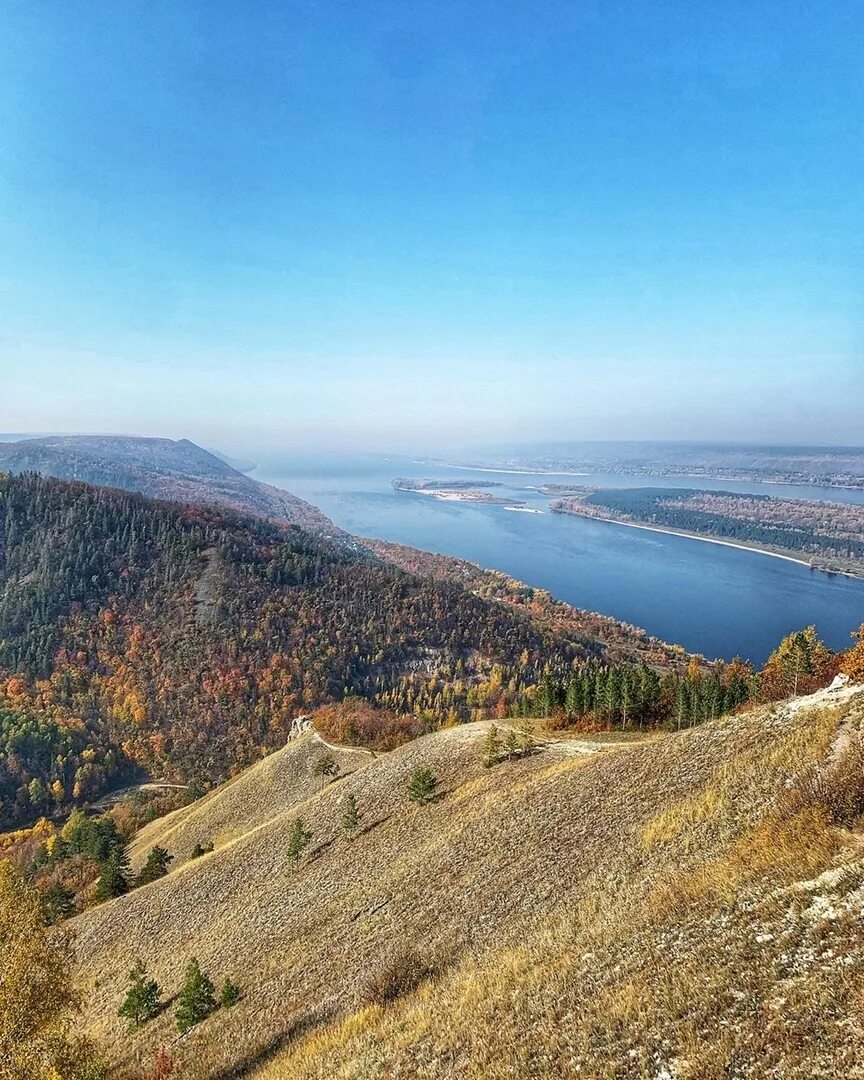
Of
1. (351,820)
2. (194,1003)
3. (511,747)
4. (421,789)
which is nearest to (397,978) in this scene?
(194,1003)

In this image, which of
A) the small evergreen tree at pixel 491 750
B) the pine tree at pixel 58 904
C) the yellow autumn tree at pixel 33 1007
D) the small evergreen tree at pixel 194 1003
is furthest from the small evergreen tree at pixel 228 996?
the pine tree at pixel 58 904

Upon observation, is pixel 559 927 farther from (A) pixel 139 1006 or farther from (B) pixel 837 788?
(A) pixel 139 1006

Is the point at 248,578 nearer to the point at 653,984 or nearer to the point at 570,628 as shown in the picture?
the point at 570,628

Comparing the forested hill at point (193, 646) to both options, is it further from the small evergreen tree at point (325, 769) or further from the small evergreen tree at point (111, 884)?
the small evergreen tree at point (111, 884)

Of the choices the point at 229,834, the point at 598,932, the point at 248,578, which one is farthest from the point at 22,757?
the point at 598,932

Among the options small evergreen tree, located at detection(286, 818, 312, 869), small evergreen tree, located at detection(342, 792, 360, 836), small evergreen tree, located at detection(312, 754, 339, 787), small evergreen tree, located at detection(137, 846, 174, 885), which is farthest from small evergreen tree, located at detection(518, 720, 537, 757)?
small evergreen tree, located at detection(137, 846, 174, 885)
